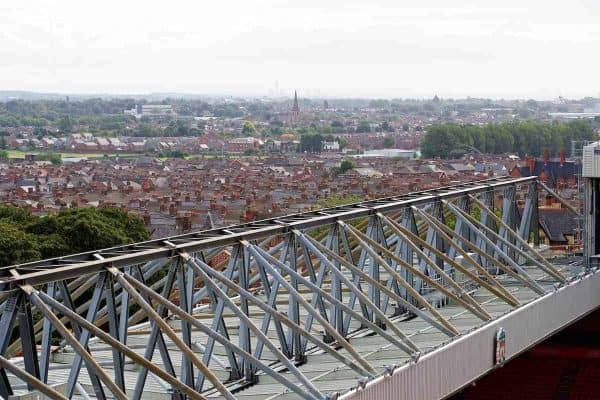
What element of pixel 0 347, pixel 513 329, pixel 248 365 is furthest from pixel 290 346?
pixel 0 347

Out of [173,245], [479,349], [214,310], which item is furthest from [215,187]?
[173,245]

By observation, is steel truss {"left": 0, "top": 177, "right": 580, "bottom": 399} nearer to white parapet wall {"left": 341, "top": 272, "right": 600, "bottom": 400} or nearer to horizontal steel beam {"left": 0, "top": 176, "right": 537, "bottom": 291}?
horizontal steel beam {"left": 0, "top": 176, "right": 537, "bottom": 291}

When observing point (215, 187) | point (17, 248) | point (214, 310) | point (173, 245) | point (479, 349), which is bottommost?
point (215, 187)

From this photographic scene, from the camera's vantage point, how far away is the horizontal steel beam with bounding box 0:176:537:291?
64.2ft

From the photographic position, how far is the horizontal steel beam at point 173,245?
19562 mm

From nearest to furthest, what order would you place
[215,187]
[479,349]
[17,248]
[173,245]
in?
[173,245] → [479,349] → [17,248] → [215,187]

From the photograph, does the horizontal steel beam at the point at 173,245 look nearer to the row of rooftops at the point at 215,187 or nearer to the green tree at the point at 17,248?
the green tree at the point at 17,248

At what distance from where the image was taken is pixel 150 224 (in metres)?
102

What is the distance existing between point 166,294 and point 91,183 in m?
145

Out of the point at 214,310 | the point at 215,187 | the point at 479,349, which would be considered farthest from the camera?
the point at 215,187

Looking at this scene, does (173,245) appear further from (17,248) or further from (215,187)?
(215,187)

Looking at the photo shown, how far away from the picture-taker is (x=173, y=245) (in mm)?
22625

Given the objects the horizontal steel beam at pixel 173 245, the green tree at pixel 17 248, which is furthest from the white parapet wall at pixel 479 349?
the green tree at pixel 17 248

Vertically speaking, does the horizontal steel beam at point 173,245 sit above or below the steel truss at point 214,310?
above
